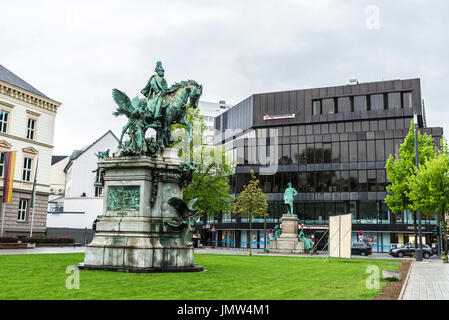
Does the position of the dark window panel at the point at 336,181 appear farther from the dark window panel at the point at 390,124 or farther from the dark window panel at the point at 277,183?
the dark window panel at the point at 390,124

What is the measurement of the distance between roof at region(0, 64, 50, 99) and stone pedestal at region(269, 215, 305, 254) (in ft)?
87.9

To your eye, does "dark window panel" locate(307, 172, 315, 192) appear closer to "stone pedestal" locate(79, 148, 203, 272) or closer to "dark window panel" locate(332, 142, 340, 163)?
"dark window panel" locate(332, 142, 340, 163)

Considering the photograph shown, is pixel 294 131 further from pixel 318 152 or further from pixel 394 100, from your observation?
pixel 394 100

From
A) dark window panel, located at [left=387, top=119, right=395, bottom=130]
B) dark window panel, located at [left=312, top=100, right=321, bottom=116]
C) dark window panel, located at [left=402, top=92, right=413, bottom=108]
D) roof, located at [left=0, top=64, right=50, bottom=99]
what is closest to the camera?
roof, located at [left=0, top=64, right=50, bottom=99]

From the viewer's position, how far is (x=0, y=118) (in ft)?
135

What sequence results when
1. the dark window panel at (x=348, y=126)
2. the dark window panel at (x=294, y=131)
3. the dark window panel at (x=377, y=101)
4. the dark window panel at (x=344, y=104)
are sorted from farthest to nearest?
1. the dark window panel at (x=294, y=131)
2. the dark window panel at (x=344, y=104)
3. the dark window panel at (x=348, y=126)
4. the dark window panel at (x=377, y=101)

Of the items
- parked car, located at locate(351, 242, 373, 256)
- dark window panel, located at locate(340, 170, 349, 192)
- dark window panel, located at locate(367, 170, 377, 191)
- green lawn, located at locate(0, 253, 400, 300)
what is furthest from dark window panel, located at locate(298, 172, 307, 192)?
green lawn, located at locate(0, 253, 400, 300)

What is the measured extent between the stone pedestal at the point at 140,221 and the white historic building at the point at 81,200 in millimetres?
Result: 36608

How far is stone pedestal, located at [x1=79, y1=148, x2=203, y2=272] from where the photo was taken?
13.4 metres

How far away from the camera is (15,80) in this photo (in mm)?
44125

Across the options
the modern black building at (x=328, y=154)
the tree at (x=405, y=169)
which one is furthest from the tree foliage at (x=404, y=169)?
the modern black building at (x=328, y=154)

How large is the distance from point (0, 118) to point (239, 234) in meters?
37.2

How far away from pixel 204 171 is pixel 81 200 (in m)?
22.5

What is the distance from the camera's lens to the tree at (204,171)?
1590 inches
